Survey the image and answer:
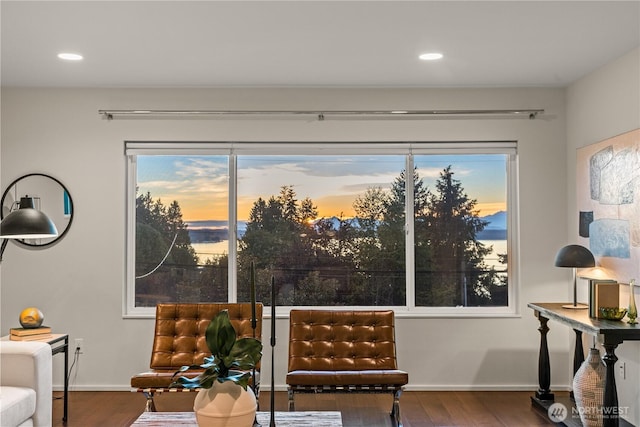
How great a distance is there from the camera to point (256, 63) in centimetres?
456

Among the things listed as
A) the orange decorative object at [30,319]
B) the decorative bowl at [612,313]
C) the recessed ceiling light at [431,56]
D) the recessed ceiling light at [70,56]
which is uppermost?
the recessed ceiling light at [431,56]

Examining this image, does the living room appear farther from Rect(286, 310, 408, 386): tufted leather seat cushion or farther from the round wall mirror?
Rect(286, 310, 408, 386): tufted leather seat cushion

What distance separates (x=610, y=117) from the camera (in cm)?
450

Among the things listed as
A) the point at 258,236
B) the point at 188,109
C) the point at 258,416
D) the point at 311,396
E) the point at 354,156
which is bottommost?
the point at 311,396

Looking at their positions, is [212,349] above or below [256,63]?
below

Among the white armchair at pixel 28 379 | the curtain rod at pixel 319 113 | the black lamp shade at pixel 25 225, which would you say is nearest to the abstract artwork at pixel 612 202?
the curtain rod at pixel 319 113

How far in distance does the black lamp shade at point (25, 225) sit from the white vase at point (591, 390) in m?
3.59

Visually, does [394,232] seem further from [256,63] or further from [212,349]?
[212,349]

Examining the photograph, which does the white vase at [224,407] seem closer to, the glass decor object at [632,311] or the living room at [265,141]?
the glass decor object at [632,311]

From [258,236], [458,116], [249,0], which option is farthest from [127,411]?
[458,116]

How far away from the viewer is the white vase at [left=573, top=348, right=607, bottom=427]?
12.9ft

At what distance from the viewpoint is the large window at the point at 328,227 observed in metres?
5.39

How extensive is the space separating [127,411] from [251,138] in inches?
92.1

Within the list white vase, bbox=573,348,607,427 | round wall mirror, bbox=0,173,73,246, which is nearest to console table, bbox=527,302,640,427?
white vase, bbox=573,348,607,427
